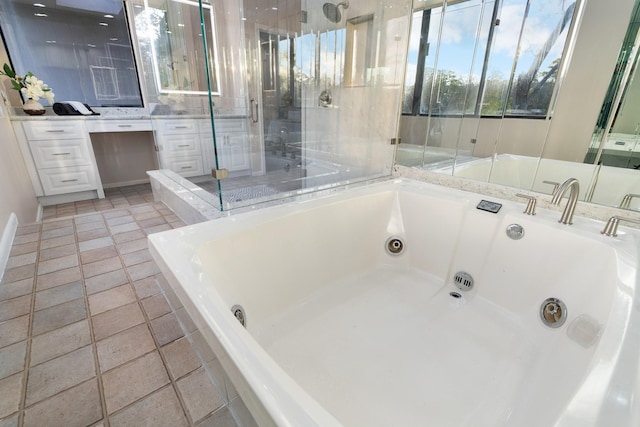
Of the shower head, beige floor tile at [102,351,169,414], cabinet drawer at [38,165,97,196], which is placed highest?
the shower head

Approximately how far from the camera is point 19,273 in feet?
4.88

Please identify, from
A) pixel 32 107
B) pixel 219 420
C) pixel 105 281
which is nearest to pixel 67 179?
pixel 32 107

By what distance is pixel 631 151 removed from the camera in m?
1.48

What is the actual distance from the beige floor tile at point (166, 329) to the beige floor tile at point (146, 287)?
0.22m

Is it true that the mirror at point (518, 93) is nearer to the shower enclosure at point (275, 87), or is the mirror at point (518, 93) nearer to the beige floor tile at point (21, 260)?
the shower enclosure at point (275, 87)

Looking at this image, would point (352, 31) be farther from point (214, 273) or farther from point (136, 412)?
point (136, 412)

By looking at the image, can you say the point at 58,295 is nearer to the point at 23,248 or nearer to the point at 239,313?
the point at 23,248

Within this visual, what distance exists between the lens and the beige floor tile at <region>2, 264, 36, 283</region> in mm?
1437

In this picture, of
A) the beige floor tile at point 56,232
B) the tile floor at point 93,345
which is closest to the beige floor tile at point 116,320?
the tile floor at point 93,345

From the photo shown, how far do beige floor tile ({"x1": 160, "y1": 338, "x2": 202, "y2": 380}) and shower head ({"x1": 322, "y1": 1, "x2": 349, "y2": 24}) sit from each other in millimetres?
2540

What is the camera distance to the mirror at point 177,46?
99.9 inches

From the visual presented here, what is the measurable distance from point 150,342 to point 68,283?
724 millimetres

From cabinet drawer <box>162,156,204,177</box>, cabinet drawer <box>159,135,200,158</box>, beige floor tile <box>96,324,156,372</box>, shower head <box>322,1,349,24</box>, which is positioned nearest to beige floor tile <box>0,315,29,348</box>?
beige floor tile <box>96,324,156,372</box>

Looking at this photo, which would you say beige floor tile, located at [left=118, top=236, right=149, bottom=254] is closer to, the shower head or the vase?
the vase
